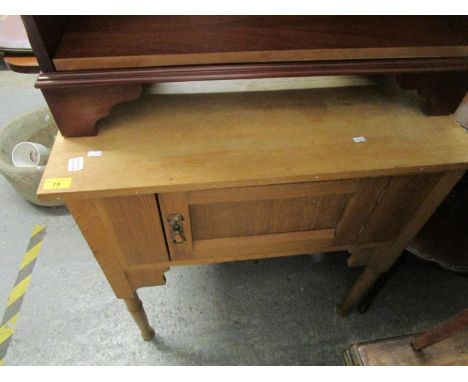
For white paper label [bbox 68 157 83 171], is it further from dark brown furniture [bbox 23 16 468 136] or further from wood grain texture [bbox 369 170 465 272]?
wood grain texture [bbox 369 170 465 272]

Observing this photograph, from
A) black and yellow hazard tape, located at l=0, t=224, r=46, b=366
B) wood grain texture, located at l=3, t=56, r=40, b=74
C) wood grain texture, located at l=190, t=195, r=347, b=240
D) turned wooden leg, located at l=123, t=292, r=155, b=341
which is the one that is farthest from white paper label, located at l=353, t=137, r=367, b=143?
black and yellow hazard tape, located at l=0, t=224, r=46, b=366

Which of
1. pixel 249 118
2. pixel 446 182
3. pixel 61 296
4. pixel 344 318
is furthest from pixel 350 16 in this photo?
pixel 61 296

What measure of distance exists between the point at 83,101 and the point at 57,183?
0.52ft

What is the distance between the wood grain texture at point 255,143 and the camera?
0.54 meters

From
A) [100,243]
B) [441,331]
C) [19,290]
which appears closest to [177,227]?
[100,243]

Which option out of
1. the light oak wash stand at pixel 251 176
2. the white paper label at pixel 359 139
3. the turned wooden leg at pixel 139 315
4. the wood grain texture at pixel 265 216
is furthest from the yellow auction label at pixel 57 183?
the white paper label at pixel 359 139

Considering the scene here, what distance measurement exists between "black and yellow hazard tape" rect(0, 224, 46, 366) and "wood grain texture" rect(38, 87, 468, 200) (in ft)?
3.02

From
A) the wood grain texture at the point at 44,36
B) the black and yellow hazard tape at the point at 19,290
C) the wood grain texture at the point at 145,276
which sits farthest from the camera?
the black and yellow hazard tape at the point at 19,290

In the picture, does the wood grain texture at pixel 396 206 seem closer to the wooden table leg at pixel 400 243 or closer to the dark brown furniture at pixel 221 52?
the wooden table leg at pixel 400 243

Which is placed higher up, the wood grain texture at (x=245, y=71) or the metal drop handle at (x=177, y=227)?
the wood grain texture at (x=245, y=71)

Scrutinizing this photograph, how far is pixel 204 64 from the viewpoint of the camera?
0.56 m

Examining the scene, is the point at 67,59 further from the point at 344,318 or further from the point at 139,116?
the point at 344,318

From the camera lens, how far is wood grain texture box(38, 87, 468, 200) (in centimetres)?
54

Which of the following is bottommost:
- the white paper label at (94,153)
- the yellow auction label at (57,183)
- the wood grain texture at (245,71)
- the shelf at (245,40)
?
the yellow auction label at (57,183)
